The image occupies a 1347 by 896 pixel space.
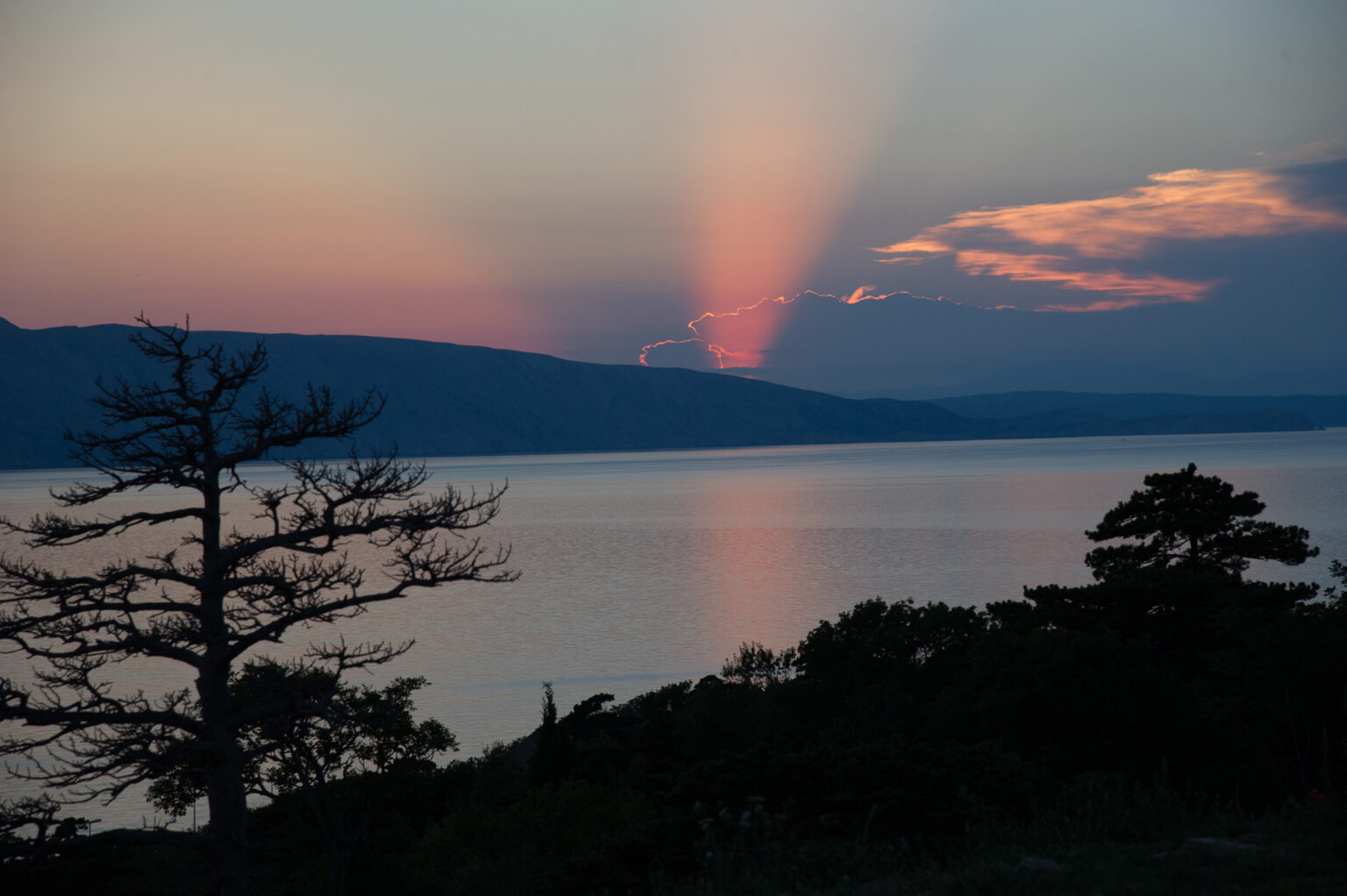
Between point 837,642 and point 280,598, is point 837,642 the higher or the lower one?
the lower one

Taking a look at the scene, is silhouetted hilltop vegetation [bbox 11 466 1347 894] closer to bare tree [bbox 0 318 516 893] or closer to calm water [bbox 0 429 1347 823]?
bare tree [bbox 0 318 516 893]

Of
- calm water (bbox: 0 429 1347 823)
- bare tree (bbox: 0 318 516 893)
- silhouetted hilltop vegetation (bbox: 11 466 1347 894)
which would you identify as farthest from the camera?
calm water (bbox: 0 429 1347 823)

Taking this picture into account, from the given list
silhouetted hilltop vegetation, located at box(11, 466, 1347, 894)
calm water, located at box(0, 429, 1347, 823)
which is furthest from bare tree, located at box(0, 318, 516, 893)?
calm water, located at box(0, 429, 1347, 823)

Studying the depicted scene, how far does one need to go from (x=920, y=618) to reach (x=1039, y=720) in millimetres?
20914

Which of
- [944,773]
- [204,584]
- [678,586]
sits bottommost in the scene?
[678,586]

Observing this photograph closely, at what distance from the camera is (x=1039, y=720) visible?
26.2 metres

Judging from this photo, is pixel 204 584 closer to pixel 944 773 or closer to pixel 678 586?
pixel 944 773

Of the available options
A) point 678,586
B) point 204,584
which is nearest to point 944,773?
point 204,584

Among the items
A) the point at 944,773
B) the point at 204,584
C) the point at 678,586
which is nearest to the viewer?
the point at 944,773

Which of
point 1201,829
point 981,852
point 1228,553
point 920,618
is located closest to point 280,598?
point 981,852

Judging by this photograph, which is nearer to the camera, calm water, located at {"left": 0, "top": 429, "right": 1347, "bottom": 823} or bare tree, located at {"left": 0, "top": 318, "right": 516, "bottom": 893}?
bare tree, located at {"left": 0, "top": 318, "right": 516, "bottom": 893}

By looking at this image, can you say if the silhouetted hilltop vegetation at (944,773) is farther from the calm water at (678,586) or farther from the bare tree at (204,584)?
the calm water at (678,586)

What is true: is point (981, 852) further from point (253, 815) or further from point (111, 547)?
point (111, 547)

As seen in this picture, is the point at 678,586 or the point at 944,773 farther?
the point at 678,586
